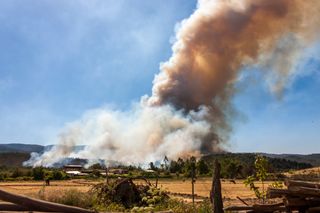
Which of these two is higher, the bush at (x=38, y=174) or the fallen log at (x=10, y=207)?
the bush at (x=38, y=174)

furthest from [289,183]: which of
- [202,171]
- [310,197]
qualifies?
[202,171]

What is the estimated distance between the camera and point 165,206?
18.6 meters

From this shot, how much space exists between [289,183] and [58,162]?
189430 mm

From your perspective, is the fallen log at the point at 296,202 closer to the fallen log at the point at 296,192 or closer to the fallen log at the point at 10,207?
the fallen log at the point at 296,192

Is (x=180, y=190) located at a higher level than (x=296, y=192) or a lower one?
higher

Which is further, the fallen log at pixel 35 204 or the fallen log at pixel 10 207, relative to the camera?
the fallen log at pixel 10 207

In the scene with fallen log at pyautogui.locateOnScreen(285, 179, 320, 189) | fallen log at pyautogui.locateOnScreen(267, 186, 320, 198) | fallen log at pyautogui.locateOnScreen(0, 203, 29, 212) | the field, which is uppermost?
the field

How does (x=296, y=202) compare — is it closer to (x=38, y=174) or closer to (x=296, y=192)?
(x=296, y=192)

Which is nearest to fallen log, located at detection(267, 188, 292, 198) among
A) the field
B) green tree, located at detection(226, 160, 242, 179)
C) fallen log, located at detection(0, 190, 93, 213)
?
fallen log, located at detection(0, 190, 93, 213)

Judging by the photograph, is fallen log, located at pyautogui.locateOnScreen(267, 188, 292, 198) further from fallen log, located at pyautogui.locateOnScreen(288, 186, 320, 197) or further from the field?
the field

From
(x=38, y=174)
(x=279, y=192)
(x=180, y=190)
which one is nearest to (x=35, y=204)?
(x=279, y=192)

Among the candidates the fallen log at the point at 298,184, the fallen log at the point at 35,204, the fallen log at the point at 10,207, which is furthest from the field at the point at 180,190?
the fallen log at the point at 35,204

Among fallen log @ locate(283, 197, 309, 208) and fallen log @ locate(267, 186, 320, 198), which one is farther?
fallen log @ locate(283, 197, 309, 208)

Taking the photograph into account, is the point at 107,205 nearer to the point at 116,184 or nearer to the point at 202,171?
the point at 116,184
